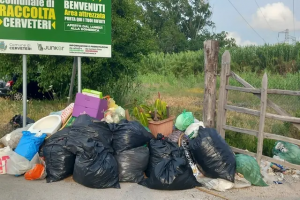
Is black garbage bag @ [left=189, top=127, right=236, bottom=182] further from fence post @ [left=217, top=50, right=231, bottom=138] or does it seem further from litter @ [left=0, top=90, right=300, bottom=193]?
fence post @ [left=217, top=50, right=231, bottom=138]

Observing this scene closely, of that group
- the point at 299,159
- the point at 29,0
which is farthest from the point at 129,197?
the point at 29,0

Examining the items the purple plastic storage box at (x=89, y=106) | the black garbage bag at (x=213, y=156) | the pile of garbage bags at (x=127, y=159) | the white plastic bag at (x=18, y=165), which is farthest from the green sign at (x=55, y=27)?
the black garbage bag at (x=213, y=156)

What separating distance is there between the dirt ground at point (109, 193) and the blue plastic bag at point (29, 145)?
0.45 metres

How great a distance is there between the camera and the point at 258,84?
1636 centimetres

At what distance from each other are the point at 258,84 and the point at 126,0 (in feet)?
27.1

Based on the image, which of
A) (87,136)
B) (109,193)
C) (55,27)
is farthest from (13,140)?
(55,27)

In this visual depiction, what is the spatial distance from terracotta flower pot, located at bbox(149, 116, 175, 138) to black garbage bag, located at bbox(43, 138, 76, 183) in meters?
1.53

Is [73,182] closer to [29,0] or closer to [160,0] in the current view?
[29,0]

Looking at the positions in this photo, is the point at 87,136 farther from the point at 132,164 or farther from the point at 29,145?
the point at 29,145

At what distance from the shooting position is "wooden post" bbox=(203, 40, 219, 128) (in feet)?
21.6

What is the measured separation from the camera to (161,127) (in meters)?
6.22

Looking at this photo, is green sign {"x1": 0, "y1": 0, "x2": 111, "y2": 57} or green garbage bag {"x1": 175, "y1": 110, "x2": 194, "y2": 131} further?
green sign {"x1": 0, "y1": 0, "x2": 111, "y2": 57}

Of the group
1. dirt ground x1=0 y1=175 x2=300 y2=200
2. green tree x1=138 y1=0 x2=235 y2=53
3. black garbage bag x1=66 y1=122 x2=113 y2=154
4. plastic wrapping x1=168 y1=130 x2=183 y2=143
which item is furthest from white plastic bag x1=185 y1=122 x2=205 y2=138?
green tree x1=138 y1=0 x2=235 y2=53

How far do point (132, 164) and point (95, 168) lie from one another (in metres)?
0.60
